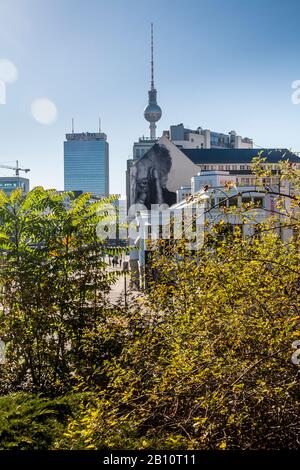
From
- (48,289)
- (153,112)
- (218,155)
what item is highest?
A: (153,112)

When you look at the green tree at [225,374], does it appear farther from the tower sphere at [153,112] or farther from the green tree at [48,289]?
the tower sphere at [153,112]

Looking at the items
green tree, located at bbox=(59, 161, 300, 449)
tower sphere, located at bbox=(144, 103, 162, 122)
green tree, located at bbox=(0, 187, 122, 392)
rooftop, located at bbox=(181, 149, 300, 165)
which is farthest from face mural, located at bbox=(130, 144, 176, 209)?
tower sphere, located at bbox=(144, 103, 162, 122)

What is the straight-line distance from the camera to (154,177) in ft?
206

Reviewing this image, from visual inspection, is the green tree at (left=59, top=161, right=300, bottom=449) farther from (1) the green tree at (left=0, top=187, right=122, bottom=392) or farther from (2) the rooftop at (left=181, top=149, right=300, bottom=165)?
(2) the rooftop at (left=181, top=149, right=300, bottom=165)

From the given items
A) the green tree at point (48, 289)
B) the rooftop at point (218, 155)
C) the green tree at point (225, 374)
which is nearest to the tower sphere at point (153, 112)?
the rooftop at point (218, 155)

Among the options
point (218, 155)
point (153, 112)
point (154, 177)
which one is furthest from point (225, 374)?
point (153, 112)

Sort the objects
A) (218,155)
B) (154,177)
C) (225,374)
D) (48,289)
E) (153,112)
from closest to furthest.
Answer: (225,374) → (48,289) → (154,177) → (218,155) → (153,112)

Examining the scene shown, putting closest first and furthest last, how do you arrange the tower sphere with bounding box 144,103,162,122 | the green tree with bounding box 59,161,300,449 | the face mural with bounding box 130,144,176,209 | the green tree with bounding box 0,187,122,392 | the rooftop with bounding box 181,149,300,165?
the green tree with bounding box 59,161,300,449
the green tree with bounding box 0,187,122,392
the face mural with bounding box 130,144,176,209
the rooftop with bounding box 181,149,300,165
the tower sphere with bounding box 144,103,162,122

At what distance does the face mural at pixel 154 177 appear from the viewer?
6197 cm

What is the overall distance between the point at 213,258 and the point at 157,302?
128 cm

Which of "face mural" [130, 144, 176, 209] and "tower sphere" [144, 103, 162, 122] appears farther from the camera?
"tower sphere" [144, 103, 162, 122]

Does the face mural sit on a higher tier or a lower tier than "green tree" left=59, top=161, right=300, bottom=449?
higher

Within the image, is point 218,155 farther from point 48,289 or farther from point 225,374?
point 225,374

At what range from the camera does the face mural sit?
2440 inches
